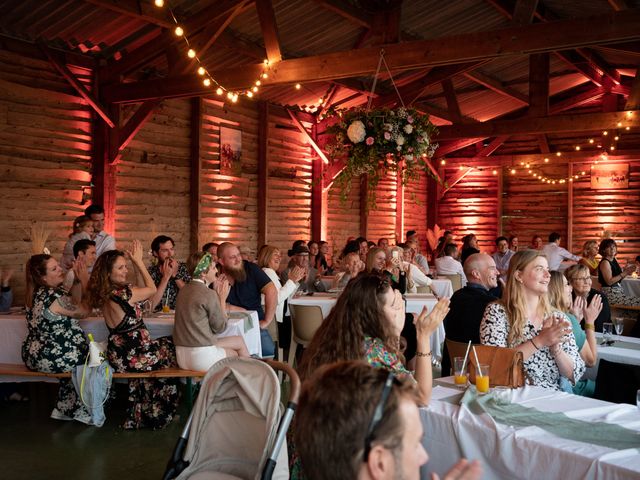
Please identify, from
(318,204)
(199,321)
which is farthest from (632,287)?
(199,321)

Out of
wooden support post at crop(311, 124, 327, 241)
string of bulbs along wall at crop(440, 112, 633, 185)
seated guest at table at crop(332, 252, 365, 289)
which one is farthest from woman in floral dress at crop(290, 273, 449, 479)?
string of bulbs along wall at crop(440, 112, 633, 185)

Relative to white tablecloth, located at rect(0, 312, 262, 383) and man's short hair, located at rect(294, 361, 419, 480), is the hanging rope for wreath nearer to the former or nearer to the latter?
white tablecloth, located at rect(0, 312, 262, 383)

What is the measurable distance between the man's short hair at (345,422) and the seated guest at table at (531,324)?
98.7 inches

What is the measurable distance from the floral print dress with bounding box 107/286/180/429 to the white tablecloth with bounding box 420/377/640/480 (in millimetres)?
2952

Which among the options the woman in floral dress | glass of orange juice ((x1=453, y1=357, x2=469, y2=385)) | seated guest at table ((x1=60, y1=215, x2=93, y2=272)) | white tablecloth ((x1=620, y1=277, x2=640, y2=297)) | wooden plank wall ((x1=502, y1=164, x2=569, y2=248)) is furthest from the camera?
wooden plank wall ((x1=502, y1=164, x2=569, y2=248))

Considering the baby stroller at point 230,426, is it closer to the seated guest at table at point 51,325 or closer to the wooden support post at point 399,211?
the seated guest at table at point 51,325

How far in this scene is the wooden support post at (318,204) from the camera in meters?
14.6

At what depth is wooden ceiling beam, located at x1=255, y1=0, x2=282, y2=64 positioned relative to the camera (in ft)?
27.9

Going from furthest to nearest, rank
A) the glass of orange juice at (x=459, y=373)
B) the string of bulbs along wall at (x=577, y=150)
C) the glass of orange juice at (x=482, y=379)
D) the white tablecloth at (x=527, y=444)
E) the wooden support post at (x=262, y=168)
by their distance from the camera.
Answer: the string of bulbs along wall at (x=577, y=150) → the wooden support post at (x=262, y=168) → the glass of orange juice at (x=459, y=373) → the glass of orange juice at (x=482, y=379) → the white tablecloth at (x=527, y=444)

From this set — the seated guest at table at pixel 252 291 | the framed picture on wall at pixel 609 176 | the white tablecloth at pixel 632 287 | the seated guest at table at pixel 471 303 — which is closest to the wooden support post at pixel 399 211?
the framed picture on wall at pixel 609 176

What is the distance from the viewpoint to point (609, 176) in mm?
16531

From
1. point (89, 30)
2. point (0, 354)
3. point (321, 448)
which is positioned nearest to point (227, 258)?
point (0, 354)

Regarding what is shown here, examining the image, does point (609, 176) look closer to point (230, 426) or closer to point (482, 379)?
point (482, 379)

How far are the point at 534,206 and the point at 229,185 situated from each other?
8.80 meters
